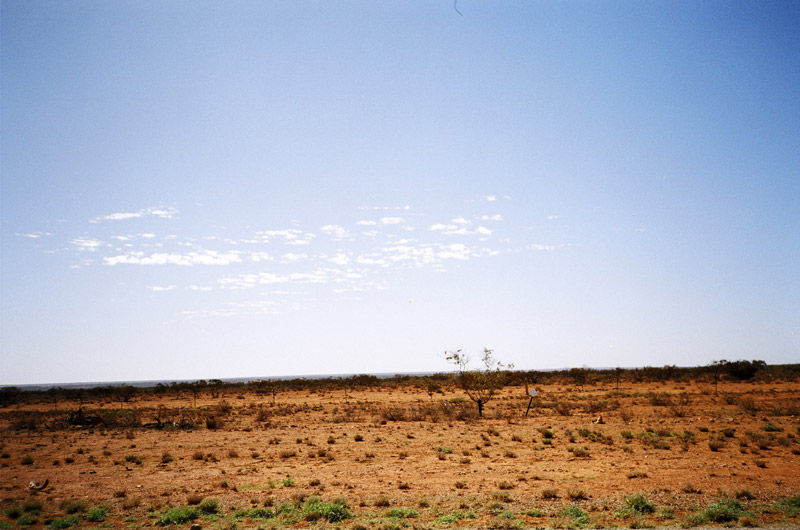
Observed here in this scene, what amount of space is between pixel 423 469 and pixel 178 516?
302 inches

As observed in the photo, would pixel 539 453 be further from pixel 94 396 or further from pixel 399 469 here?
pixel 94 396

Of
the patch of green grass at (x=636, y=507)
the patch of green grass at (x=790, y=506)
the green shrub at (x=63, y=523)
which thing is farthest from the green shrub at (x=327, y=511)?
the patch of green grass at (x=790, y=506)

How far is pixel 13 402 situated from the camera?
50.3 meters

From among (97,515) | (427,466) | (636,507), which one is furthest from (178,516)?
(636,507)

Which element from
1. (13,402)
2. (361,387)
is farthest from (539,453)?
(13,402)

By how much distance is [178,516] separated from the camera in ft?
34.1

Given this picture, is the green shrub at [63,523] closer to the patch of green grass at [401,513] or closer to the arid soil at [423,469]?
the arid soil at [423,469]

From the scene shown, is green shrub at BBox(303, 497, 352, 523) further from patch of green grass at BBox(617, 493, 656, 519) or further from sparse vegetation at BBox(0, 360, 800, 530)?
patch of green grass at BBox(617, 493, 656, 519)

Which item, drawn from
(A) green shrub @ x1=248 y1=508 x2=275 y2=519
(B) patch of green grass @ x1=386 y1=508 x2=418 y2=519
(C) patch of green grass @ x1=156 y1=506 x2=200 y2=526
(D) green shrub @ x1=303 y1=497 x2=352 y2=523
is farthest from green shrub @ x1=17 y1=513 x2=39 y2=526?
(B) patch of green grass @ x1=386 y1=508 x2=418 y2=519

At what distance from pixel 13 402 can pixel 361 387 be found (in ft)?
131

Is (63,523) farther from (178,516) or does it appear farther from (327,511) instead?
(327,511)

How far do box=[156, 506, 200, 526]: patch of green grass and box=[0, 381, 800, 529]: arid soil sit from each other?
0.06 metres

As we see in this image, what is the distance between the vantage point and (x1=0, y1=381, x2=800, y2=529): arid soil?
10297 mm

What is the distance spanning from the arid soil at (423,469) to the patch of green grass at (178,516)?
0.20 ft
